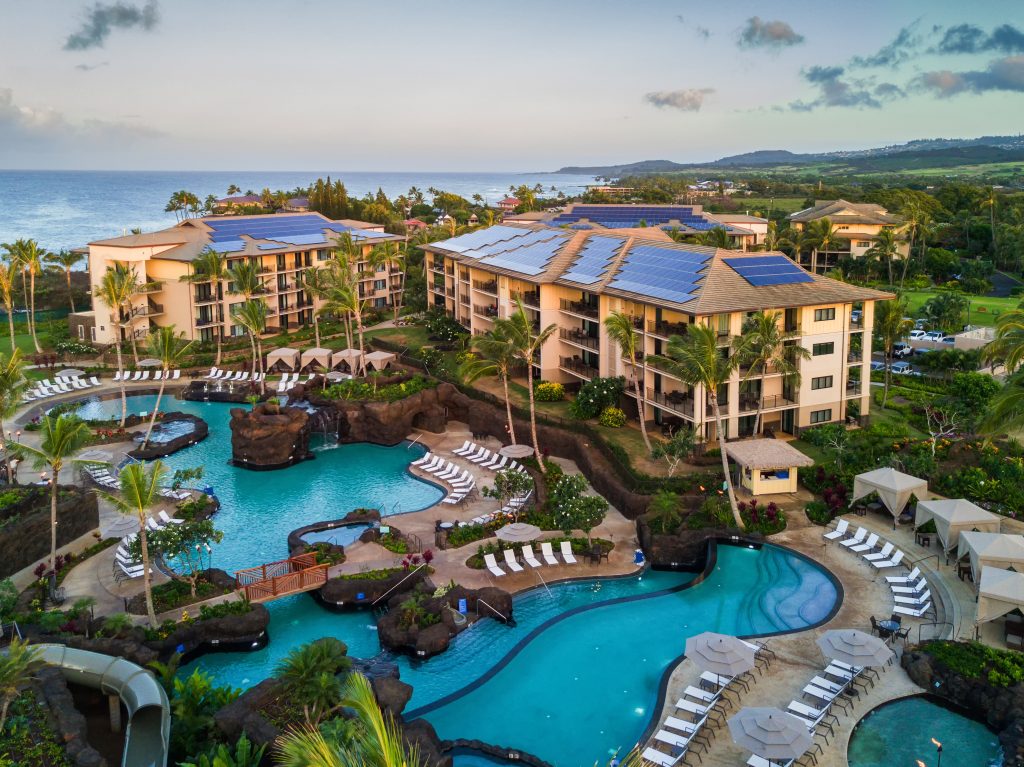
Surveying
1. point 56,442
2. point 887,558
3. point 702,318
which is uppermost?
point 702,318

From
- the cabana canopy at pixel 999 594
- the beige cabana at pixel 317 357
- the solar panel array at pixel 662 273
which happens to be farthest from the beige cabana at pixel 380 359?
the cabana canopy at pixel 999 594

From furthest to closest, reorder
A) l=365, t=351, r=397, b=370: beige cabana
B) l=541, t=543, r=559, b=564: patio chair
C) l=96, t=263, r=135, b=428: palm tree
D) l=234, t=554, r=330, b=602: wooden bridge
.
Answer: l=365, t=351, r=397, b=370: beige cabana, l=96, t=263, r=135, b=428: palm tree, l=541, t=543, r=559, b=564: patio chair, l=234, t=554, r=330, b=602: wooden bridge

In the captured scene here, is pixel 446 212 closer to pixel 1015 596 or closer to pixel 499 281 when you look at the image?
pixel 499 281

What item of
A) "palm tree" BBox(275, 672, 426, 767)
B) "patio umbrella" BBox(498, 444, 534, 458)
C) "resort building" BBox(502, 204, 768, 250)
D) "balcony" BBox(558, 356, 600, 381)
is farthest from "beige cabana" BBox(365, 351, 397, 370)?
"palm tree" BBox(275, 672, 426, 767)

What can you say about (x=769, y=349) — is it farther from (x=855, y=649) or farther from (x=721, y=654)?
(x=721, y=654)

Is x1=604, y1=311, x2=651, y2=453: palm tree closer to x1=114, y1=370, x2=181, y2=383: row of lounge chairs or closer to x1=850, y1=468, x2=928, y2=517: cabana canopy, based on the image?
x1=850, y1=468, x2=928, y2=517: cabana canopy

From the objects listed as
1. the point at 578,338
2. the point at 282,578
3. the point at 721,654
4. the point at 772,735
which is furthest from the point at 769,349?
the point at 282,578
